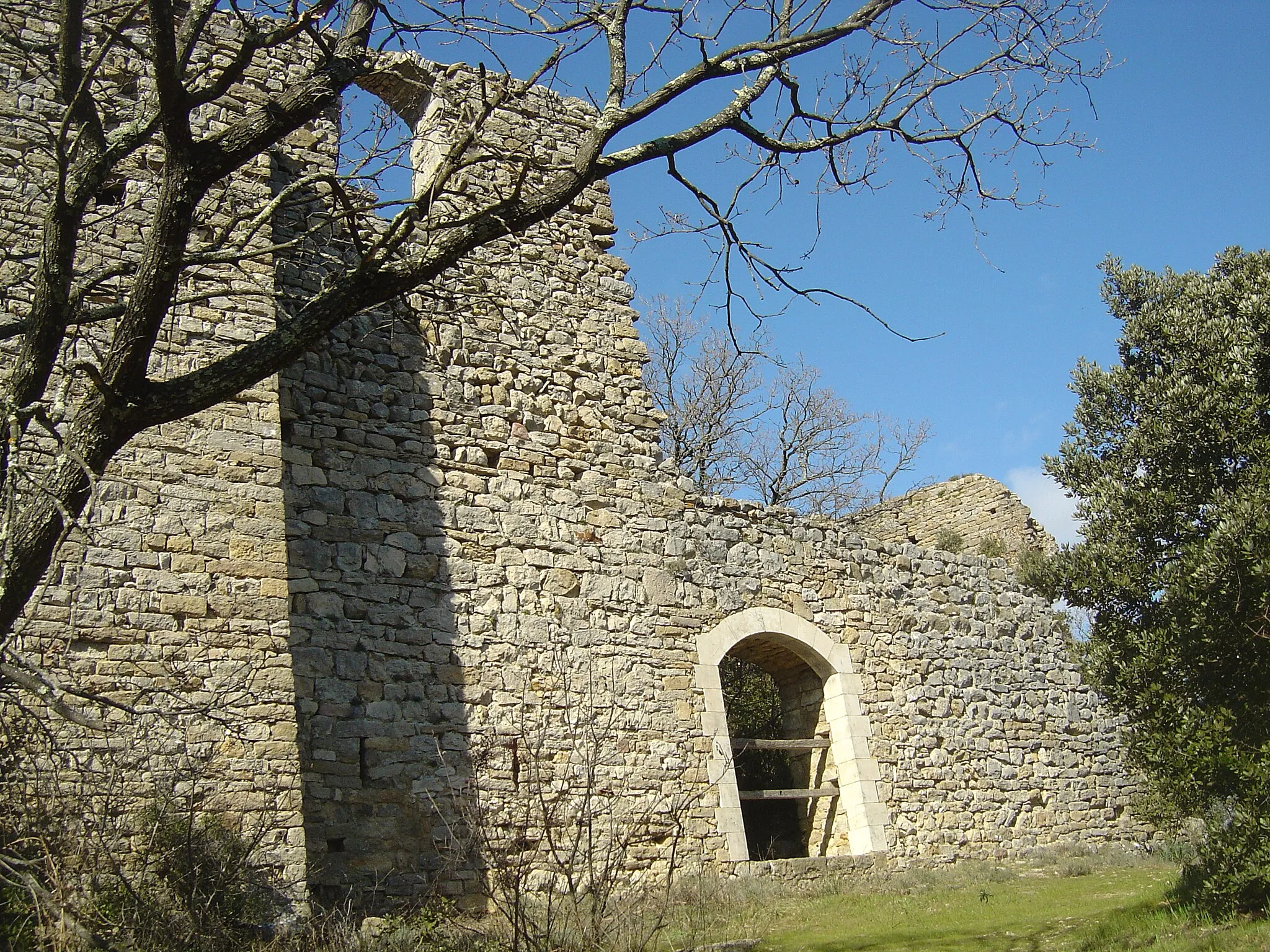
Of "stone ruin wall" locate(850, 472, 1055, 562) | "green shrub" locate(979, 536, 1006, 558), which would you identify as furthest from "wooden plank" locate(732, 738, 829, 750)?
"green shrub" locate(979, 536, 1006, 558)

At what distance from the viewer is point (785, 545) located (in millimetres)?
10680

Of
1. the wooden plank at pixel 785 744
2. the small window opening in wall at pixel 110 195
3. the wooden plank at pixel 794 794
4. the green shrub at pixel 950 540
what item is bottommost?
the wooden plank at pixel 794 794

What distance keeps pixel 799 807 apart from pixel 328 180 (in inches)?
325

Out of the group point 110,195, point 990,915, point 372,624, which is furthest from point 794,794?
point 110,195

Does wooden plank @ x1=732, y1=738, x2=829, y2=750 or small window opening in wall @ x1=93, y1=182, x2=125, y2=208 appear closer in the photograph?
small window opening in wall @ x1=93, y1=182, x2=125, y2=208

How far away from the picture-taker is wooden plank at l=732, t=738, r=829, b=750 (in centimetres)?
976

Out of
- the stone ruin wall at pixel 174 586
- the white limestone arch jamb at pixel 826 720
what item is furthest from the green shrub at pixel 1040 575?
the stone ruin wall at pixel 174 586

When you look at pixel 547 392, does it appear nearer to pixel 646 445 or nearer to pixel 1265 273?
pixel 646 445

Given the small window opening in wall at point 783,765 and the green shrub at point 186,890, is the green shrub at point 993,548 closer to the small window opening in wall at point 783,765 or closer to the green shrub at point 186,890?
the small window opening in wall at point 783,765

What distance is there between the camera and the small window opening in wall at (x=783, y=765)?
10203mm

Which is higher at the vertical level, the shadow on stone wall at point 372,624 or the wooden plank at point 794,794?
the shadow on stone wall at point 372,624

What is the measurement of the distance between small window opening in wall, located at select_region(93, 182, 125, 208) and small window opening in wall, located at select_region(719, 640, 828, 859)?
6.31 m

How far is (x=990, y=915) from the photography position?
7.59 metres

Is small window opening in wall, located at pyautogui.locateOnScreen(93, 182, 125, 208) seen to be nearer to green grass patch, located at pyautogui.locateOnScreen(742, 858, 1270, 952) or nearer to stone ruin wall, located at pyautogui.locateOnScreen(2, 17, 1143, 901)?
stone ruin wall, located at pyautogui.locateOnScreen(2, 17, 1143, 901)
